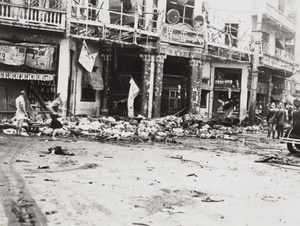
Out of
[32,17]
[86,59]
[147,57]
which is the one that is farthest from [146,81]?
[32,17]

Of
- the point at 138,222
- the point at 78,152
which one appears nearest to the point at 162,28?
the point at 78,152

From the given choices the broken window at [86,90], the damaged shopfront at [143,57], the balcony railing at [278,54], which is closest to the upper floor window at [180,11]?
the damaged shopfront at [143,57]

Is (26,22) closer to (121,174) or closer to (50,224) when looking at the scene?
(121,174)

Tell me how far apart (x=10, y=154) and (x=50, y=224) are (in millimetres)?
6351

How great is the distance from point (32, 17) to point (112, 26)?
4.08m

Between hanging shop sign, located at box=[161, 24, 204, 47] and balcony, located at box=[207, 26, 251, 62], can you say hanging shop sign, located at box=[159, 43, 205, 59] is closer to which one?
hanging shop sign, located at box=[161, 24, 204, 47]

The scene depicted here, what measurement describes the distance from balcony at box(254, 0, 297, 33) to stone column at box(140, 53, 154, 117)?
1014cm

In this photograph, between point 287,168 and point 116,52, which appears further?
point 116,52

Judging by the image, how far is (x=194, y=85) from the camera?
25531 mm

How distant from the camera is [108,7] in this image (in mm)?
23391

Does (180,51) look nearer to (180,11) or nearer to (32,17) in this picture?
(180,11)

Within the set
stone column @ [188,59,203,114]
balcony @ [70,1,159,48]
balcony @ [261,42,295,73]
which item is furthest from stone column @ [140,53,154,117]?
balcony @ [261,42,295,73]

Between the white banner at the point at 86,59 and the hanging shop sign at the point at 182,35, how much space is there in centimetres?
427

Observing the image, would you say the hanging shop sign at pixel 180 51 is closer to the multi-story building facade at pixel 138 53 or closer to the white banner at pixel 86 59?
the multi-story building facade at pixel 138 53
